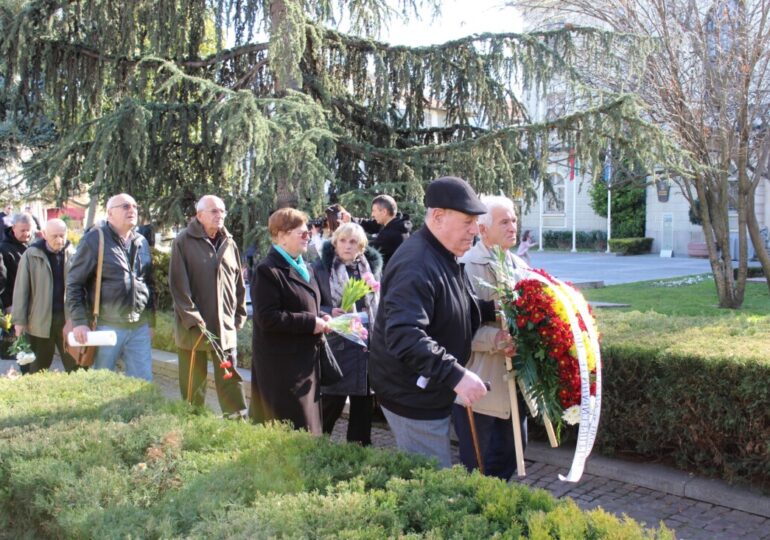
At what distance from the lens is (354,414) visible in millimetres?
5578

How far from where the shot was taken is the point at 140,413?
12.9 feet

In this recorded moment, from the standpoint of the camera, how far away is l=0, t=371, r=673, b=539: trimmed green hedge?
7.83 feet

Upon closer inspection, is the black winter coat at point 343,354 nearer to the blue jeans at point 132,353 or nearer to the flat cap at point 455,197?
the blue jeans at point 132,353

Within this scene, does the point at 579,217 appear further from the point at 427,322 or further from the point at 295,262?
the point at 427,322

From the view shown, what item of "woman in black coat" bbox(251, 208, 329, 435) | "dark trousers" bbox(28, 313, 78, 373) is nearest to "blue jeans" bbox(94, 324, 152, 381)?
"dark trousers" bbox(28, 313, 78, 373)

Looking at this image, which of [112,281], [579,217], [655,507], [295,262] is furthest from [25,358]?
[579,217]

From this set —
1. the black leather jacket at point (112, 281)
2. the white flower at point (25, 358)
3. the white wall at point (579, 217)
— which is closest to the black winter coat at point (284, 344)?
the black leather jacket at point (112, 281)

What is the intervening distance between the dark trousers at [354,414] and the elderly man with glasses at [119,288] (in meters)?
1.77

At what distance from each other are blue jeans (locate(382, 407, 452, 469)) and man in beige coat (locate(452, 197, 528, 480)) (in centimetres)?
61

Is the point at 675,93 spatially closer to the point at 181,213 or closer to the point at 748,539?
the point at 181,213

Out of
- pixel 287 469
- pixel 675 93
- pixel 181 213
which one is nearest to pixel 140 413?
pixel 287 469

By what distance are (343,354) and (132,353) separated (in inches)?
79.2

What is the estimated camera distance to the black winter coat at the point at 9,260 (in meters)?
8.24

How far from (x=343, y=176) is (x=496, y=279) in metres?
7.89
